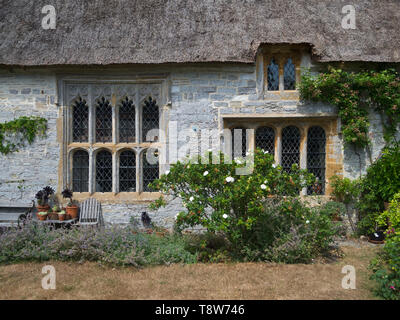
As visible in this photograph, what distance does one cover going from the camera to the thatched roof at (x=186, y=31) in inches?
243

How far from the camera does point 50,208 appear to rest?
257 inches

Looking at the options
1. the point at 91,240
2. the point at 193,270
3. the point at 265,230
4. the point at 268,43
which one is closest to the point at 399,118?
the point at 268,43

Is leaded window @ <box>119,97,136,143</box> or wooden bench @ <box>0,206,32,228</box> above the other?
leaded window @ <box>119,97,136,143</box>

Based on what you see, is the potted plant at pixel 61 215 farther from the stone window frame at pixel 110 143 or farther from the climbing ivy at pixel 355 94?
the climbing ivy at pixel 355 94

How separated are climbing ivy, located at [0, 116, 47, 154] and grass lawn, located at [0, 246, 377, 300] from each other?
2968mm

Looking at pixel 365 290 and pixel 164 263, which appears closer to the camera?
pixel 365 290

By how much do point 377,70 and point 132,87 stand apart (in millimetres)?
5568

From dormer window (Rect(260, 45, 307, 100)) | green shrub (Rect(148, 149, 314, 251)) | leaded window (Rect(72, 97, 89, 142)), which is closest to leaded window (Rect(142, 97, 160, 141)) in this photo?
leaded window (Rect(72, 97, 89, 142))

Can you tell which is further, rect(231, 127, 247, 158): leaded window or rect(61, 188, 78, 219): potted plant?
rect(231, 127, 247, 158): leaded window

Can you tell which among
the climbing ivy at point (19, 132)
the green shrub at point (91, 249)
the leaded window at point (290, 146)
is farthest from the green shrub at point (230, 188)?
the climbing ivy at point (19, 132)

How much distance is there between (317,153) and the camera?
6793 millimetres

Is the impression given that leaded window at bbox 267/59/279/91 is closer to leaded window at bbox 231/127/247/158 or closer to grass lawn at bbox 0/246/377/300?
leaded window at bbox 231/127/247/158

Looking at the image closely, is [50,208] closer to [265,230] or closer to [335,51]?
[265,230]

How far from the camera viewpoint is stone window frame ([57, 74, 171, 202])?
6625 mm
